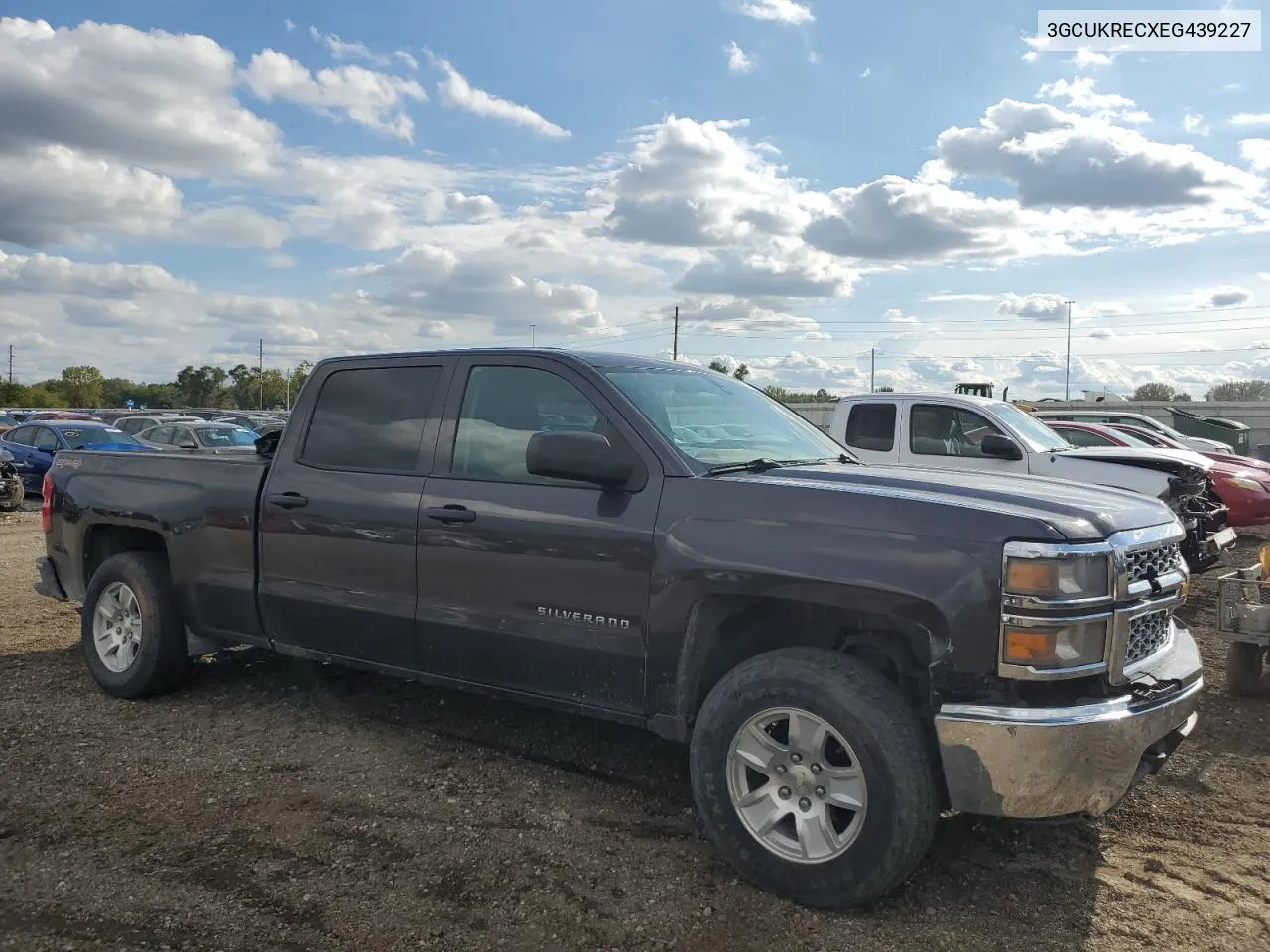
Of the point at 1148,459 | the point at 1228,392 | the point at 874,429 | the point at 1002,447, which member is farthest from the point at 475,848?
the point at 1228,392

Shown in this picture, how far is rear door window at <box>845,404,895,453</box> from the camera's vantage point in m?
10.6

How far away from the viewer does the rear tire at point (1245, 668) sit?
18.6ft

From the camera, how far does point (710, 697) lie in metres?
3.47

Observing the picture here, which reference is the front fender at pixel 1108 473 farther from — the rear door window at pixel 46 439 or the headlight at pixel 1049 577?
the rear door window at pixel 46 439

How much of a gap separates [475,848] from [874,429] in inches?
312

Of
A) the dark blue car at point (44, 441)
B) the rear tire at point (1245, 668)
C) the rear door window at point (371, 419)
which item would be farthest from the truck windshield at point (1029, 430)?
the dark blue car at point (44, 441)

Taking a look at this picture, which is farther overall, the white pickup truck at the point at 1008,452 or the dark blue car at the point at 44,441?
the dark blue car at the point at 44,441

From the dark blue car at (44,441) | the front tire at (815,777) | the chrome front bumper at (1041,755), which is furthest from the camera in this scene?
the dark blue car at (44,441)

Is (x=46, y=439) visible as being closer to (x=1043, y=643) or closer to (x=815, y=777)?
(x=815, y=777)

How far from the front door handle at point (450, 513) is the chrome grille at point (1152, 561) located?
2.47 metres

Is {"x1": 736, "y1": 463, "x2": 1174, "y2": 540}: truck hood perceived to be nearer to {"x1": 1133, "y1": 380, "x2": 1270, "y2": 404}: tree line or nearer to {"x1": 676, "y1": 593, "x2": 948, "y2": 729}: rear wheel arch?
{"x1": 676, "y1": 593, "x2": 948, "y2": 729}: rear wheel arch

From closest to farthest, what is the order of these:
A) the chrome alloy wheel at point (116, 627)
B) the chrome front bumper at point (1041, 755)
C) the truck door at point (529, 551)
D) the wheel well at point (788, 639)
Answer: the chrome front bumper at point (1041, 755), the wheel well at point (788, 639), the truck door at point (529, 551), the chrome alloy wheel at point (116, 627)

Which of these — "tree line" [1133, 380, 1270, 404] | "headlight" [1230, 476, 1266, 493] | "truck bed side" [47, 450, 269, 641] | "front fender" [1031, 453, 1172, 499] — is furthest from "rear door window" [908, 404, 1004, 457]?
"tree line" [1133, 380, 1270, 404]

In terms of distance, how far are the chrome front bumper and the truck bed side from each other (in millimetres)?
3474
